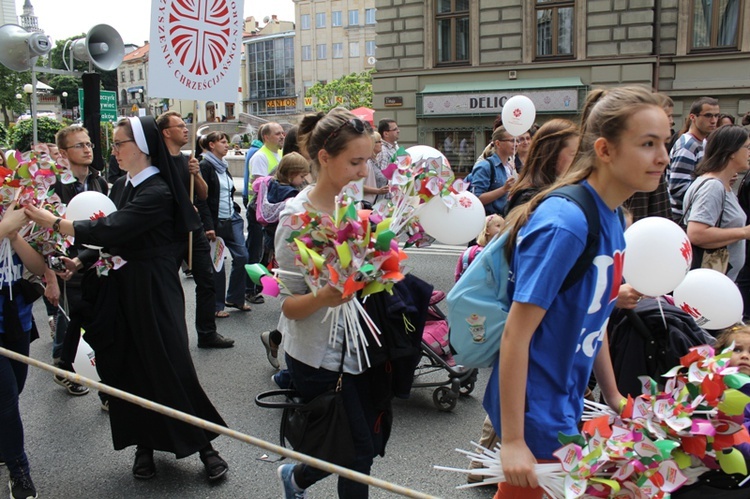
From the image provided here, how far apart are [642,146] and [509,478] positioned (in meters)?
1.02

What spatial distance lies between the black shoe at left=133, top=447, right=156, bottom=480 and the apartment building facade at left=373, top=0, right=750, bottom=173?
15394 millimetres

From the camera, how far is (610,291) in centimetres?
198

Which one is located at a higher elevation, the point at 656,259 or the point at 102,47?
the point at 102,47

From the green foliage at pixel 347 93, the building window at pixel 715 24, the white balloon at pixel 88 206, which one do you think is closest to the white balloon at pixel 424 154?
the white balloon at pixel 88 206

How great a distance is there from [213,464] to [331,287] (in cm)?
192

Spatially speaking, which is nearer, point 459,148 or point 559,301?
point 559,301

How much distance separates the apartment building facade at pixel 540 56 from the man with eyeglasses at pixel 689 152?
34.0ft

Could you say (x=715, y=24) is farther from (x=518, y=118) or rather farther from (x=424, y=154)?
(x=424, y=154)

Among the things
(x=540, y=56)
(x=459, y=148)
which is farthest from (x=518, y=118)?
(x=459, y=148)

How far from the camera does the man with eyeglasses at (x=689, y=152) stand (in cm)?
612

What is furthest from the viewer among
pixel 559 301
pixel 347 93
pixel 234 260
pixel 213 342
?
pixel 347 93

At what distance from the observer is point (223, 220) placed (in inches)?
278

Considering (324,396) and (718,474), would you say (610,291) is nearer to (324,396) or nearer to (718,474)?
(718,474)

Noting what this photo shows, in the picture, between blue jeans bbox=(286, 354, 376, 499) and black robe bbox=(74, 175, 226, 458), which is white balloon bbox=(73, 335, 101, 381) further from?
blue jeans bbox=(286, 354, 376, 499)
